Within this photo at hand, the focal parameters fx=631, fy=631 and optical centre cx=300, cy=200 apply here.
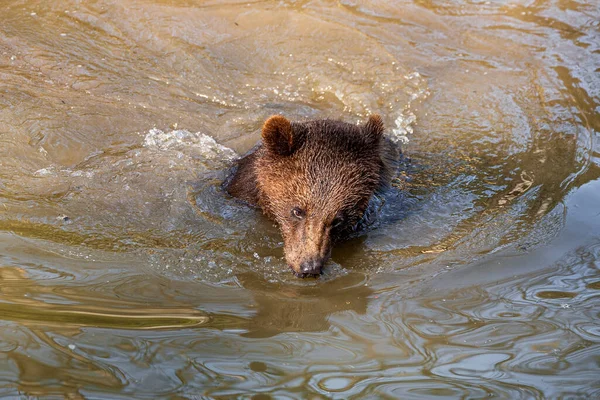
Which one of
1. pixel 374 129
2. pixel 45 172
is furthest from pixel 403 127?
pixel 45 172

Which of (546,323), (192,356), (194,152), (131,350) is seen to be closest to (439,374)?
Answer: (546,323)

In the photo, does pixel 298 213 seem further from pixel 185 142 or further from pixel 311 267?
pixel 185 142

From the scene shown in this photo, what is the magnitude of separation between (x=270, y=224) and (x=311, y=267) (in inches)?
43.8

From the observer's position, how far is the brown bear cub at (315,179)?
17.8 ft

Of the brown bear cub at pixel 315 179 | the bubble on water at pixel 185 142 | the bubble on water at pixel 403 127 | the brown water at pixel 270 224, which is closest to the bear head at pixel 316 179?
the brown bear cub at pixel 315 179

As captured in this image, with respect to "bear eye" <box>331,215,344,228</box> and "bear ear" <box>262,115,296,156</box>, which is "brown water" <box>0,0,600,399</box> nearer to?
"bear eye" <box>331,215,344,228</box>

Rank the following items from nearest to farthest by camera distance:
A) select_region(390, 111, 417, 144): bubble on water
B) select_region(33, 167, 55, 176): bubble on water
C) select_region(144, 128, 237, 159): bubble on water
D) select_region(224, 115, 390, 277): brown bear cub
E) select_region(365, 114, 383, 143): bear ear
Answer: select_region(224, 115, 390, 277): brown bear cub, select_region(365, 114, 383, 143): bear ear, select_region(33, 167, 55, 176): bubble on water, select_region(144, 128, 237, 159): bubble on water, select_region(390, 111, 417, 144): bubble on water

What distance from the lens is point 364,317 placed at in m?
4.66

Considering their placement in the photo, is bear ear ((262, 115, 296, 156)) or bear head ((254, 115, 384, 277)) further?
bear ear ((262, 115, 296, 156))

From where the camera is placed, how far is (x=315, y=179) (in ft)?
18.3

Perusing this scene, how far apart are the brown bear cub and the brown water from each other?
0.86 ft

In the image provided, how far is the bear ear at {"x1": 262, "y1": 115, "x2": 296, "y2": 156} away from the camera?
5582 mm

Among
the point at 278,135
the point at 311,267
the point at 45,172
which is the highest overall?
the point at 278,135

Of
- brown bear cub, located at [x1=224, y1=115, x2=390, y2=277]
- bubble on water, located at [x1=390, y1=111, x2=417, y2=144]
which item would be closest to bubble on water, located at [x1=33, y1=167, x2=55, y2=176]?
brown bear cub, located at [x1=224, y1=115, x2=390, y2=277]
